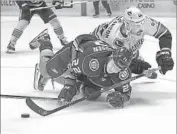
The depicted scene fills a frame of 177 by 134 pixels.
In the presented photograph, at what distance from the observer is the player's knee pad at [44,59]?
83.9 inches

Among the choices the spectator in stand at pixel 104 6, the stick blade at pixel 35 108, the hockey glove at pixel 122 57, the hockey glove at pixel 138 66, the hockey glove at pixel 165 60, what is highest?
the spectator in stand at pixel 104 6

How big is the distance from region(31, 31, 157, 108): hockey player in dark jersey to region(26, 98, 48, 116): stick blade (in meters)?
0.10

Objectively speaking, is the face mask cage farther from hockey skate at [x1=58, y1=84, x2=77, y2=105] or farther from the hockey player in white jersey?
hockey skate at [x1=58, y1=84, x2=77, y2=105]

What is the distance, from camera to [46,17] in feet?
10.2

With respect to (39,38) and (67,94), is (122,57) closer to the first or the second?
(67,94)

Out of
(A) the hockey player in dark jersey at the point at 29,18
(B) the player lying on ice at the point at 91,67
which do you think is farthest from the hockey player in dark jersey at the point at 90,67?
(A) the hockey player in dark jersey at the point at 29,18

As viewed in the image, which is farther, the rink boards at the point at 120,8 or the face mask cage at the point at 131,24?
the rink boards at the point at 120,8

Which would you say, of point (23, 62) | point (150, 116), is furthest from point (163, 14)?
point (150, 116)

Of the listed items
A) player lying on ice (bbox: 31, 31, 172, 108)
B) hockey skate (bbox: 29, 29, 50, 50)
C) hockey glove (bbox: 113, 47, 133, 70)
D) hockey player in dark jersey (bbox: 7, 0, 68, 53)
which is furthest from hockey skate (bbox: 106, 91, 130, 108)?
hockey player in dark jersey (bbox: 7, 0, 68, 53)

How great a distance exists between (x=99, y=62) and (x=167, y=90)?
0.46 m

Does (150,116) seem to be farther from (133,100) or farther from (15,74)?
(15,74)

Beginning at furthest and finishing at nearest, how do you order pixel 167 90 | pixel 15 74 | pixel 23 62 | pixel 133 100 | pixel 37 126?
pixel 23 62 < pixel 15 74 < pixel 167 90 < pixel 133 100 < pixel 37 126

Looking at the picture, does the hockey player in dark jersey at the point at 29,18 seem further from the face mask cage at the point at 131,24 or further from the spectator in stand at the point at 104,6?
the face mask cage at the point at 131,24

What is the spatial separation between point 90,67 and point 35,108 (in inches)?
9.5
